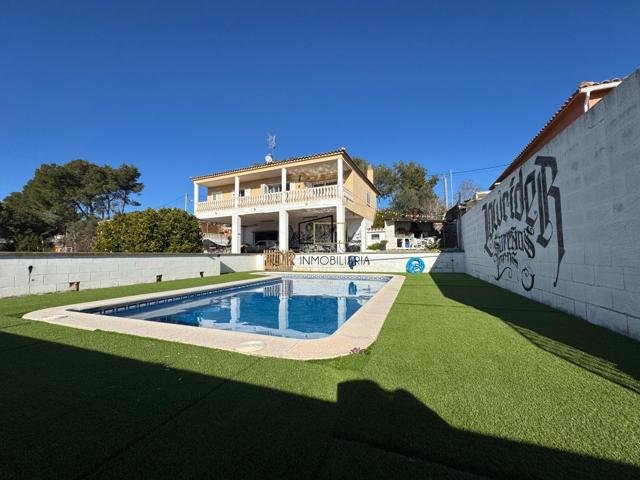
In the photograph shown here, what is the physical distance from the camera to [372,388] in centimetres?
267

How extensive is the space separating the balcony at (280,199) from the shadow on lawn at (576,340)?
13.5 metres

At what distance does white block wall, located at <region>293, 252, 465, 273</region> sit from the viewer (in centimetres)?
1666

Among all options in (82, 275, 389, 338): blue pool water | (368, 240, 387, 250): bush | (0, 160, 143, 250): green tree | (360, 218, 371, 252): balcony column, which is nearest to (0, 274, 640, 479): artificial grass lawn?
(82, 275, 389, 338): blue pool water

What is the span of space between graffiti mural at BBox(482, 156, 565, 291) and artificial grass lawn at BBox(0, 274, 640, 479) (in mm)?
2710

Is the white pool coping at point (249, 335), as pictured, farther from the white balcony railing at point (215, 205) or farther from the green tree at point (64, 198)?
the green tree at point (64, 198)

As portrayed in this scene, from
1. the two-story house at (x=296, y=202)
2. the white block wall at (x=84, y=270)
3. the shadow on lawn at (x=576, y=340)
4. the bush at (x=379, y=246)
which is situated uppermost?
the two-story house at (x=296, y=202)

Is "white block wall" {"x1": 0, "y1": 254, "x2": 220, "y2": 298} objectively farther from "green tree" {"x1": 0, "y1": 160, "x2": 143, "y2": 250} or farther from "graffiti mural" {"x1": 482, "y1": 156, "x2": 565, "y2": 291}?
"green tree" {"x1": 0, "y1": 160, "x2": 143, "y2": 250}

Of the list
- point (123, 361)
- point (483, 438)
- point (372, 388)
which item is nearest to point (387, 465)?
point (483, 438)

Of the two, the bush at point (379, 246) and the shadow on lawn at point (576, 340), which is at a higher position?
the bush at point (379, 246)

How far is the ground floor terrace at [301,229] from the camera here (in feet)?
65.5

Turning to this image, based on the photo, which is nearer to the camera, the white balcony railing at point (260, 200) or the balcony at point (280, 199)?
the balcony at point (280, 199)

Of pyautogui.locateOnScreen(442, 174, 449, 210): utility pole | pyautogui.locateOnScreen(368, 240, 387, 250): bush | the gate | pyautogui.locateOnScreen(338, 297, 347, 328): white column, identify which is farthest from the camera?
pyautogui.locateOnScreen(442, 174, 449, 210): utility pole

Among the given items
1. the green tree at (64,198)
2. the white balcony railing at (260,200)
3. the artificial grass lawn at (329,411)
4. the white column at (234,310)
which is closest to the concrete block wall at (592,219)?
the artificial grass lawn at (329,411)

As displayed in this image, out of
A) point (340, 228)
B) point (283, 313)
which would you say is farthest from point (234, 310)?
point (340, 228)
